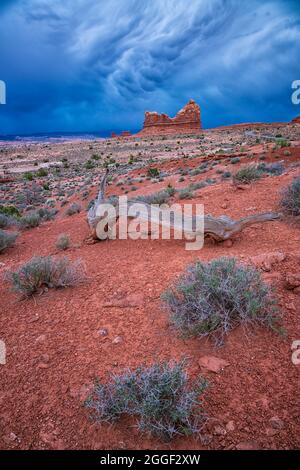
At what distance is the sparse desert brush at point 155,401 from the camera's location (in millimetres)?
1809

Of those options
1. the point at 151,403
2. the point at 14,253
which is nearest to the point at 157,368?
the point at 151,403

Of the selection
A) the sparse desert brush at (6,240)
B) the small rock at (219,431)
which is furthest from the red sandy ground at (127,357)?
the sparse desert brush at (6,240)

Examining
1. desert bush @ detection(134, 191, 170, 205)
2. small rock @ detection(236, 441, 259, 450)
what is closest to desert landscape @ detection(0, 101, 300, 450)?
small rock @ detection(236, 441, 259, 450)

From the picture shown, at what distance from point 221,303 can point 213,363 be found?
57cm

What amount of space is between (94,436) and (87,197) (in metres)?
11.6

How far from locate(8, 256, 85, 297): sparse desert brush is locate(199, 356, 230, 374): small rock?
7.20ft

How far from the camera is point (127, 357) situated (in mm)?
2523

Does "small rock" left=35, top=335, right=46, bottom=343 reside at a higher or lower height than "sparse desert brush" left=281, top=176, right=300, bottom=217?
lower

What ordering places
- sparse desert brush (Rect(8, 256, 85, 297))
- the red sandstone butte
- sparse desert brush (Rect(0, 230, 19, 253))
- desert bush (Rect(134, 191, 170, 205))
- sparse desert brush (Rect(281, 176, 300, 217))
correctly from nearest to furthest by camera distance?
sparse desert brush (Rect(8, 256, 85, 297)), sparse desert brush (Rect(281, 176, 300, 217)), sparse desert brush (Rect(0, 230, 19, 253)), desert bush (Rect(134, 191, 170, 205)), the red sandstone butte

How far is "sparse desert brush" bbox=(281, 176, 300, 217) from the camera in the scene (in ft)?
17.0

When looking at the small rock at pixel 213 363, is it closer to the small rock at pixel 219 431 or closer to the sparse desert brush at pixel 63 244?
the small rock at pixel 219 431

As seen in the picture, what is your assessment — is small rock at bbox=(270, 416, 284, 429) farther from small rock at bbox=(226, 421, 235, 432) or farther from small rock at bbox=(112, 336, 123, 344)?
small rock at bbox=(112, 336, 123, 344)

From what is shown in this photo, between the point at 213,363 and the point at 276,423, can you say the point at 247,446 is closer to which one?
the point at 276,423

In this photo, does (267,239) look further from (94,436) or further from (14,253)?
(14,253)
